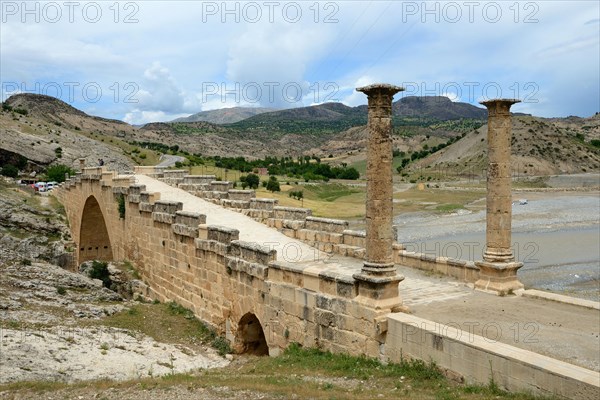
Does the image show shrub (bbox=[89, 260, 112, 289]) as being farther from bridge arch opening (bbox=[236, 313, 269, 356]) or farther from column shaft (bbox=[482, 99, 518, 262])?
column shaft (bbox=[482, 99, 518, 262])

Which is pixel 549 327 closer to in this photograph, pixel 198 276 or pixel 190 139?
pixel 198 276

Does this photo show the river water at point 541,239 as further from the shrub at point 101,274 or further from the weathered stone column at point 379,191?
the shrub at point 101,274

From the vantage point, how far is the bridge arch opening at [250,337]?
43.2ft

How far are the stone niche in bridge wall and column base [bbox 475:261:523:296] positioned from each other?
3.50 m

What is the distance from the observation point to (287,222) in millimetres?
16688

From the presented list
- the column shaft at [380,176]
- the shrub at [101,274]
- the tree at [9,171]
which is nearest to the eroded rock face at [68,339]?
the shrub at [101,274]

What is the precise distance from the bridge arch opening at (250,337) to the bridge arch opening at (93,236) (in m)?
13.3

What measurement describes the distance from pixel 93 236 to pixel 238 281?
1462 cm

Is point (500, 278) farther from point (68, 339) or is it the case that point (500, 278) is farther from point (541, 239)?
point (541, 239)

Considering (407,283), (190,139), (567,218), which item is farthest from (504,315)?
(190,139)

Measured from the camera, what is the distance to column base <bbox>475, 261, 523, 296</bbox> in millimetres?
11594

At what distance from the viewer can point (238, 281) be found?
13070mm

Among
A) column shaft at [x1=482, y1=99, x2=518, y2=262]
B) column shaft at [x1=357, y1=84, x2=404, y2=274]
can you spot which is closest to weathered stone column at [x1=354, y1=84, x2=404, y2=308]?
column shaft at [x1=357, y1=84, x2=404, y2=274]

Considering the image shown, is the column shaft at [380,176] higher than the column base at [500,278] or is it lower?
→ higher
